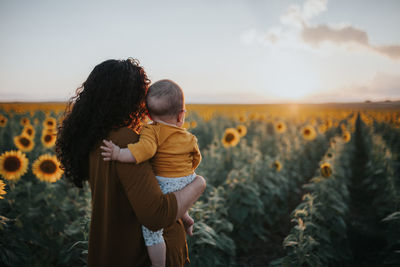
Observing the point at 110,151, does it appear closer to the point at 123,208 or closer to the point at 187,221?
the point at 123,208

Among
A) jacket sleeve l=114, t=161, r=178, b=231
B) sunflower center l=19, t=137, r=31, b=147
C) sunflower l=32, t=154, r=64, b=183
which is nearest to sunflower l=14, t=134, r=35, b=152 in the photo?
sunflower center l=19, t=137, r=31, b=147

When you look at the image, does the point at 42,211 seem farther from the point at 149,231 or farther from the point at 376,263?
the point at 376,263

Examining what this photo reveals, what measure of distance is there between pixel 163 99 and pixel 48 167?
296cm

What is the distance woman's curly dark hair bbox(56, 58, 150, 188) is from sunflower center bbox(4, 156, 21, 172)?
9.08 feet

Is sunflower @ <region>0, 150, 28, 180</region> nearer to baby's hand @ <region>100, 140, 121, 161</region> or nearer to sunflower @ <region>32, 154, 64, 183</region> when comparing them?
sunflower @ <region>32, 154, 64, 183</region>

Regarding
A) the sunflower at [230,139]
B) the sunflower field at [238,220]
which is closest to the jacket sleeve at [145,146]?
the sunflower field at [238,220]

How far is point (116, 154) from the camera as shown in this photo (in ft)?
3.95

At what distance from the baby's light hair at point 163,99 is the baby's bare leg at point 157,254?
2.48 ft

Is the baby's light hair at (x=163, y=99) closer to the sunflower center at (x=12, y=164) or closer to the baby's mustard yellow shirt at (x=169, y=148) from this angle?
the baby's mustard yellow shirt at (x=169, y=148)

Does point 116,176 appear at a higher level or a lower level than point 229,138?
higher

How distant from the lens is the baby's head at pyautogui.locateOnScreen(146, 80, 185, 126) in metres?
1.51

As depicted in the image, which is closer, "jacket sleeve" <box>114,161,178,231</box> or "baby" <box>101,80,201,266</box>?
"jacket sleeve" <box>114,161,178,231</box>

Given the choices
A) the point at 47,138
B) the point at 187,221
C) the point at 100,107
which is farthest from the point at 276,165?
the point at 47,138

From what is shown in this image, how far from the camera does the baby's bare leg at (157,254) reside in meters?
1.36
